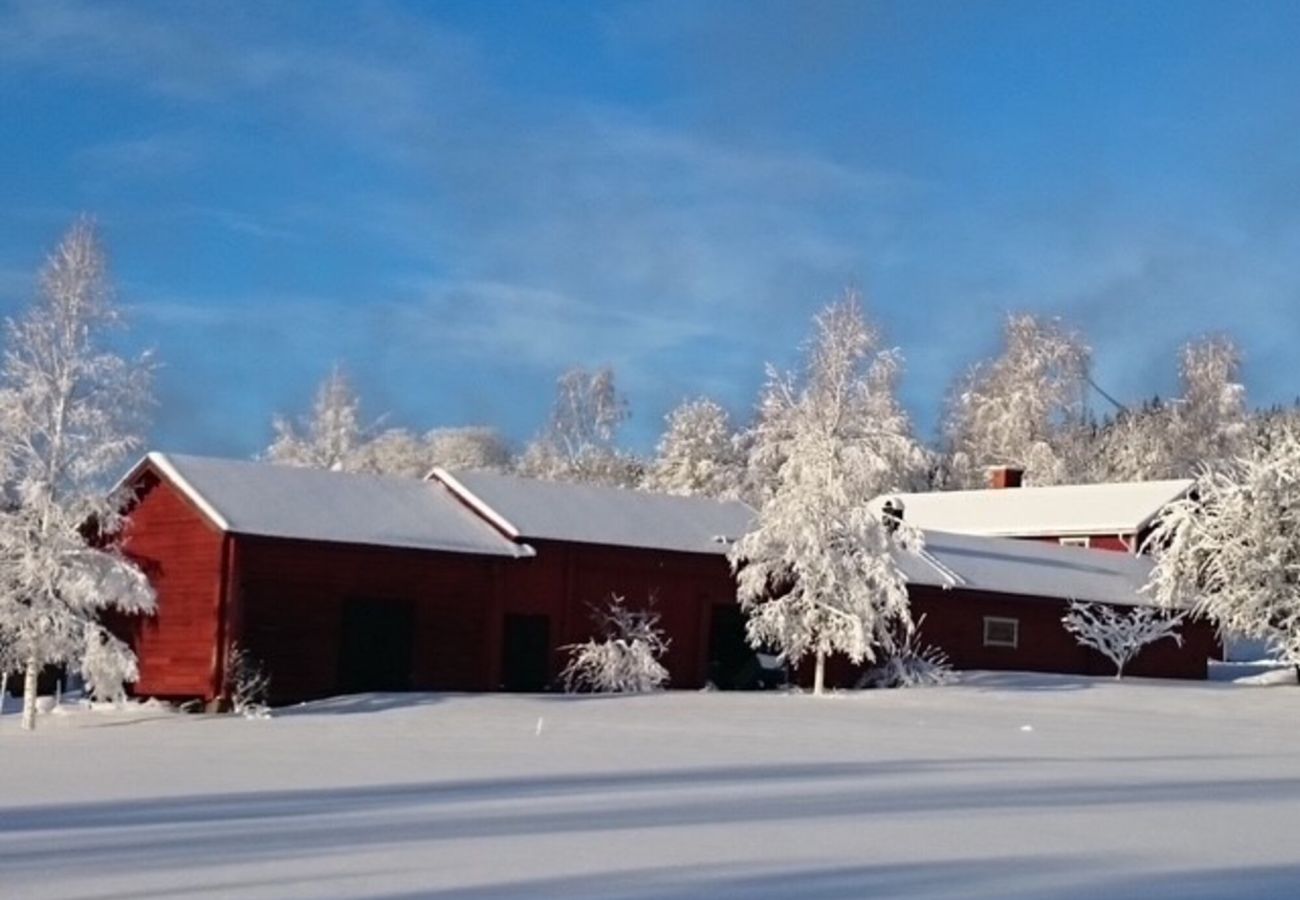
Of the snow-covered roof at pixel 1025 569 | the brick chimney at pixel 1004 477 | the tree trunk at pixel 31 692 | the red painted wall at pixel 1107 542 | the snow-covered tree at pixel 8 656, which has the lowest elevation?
the tree trunk at pixel 31 692

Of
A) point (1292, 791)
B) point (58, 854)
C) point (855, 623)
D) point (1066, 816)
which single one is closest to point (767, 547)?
point (855, 623)

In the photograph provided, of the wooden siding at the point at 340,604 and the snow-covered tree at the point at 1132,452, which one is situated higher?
the snow-covered tree at the point at 1132,452

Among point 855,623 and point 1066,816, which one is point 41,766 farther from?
point 855,623

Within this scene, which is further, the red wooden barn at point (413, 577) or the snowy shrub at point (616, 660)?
the snowy shrub at point (616, 660)

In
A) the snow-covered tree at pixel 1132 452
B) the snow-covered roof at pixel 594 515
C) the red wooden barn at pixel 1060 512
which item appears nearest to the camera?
the snow-covered roof at pixel 594 515

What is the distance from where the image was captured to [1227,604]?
133 ft

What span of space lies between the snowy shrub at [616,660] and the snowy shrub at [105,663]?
29.0 feet

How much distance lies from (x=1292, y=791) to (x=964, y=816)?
532 cm

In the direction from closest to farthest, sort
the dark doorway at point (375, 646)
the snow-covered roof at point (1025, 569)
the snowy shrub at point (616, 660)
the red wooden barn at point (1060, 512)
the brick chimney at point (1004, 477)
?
the dark doorway at point (375, 646)
the snowy shrub at point (616, 660)
the snow-covered roof at point (1025, 569)
the red wooden barn at point (1060, 512)
the brick chimney at point (1004, 477)

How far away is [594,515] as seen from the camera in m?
38.8

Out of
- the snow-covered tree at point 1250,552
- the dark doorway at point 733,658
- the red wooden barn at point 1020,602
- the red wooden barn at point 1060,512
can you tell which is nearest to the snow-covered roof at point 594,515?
the dark doorway at point 733,658

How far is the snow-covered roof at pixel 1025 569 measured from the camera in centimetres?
4272

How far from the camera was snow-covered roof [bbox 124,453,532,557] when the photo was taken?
3334 centimetres

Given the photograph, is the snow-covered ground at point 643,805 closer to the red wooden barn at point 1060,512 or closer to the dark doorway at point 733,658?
the dark doorway at point 733,658
